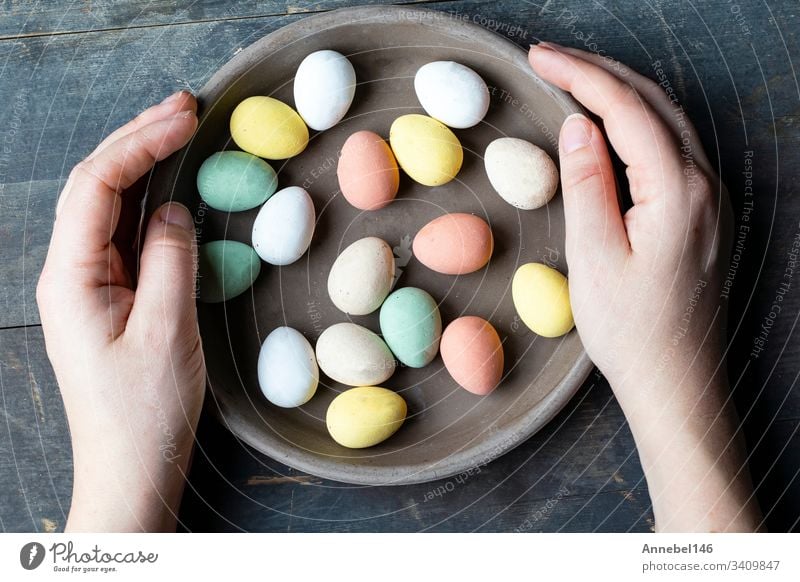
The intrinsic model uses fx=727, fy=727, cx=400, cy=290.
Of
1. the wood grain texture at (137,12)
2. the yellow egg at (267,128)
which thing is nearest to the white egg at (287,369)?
the yellow egg at (267,128)

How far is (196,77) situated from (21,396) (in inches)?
10.2

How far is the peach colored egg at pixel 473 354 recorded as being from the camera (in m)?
0.47

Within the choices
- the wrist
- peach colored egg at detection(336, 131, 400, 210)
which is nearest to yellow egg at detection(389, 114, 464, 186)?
peach colored egg at detection(336, 131, 400, 210)

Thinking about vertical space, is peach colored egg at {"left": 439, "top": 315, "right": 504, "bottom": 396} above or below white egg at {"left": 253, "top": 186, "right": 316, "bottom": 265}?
below

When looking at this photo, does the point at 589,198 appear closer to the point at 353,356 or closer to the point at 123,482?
the point at 353,356

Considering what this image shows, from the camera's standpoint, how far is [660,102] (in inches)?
18.3

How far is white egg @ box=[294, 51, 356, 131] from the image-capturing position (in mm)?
475

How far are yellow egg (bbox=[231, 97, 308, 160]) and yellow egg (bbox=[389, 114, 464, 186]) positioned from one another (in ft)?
0.22

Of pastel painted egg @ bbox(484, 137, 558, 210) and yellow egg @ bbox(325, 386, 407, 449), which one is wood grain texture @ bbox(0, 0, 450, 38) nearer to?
pastel painted egg @ bbox(484, 137, 558, 210)

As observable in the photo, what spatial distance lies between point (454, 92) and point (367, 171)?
0.08 m

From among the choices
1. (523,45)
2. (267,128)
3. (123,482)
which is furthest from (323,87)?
(123,482)

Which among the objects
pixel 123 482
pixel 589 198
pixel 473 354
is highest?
pixel 589 198

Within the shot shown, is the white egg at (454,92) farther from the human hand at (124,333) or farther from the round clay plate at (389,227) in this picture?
the human hand at (124,333)

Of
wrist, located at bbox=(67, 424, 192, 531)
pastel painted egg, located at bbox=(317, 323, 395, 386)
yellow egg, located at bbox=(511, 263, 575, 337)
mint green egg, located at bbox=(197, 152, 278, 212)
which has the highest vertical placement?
mint green egg, located at bbox=(197, 152, 278, 212)
